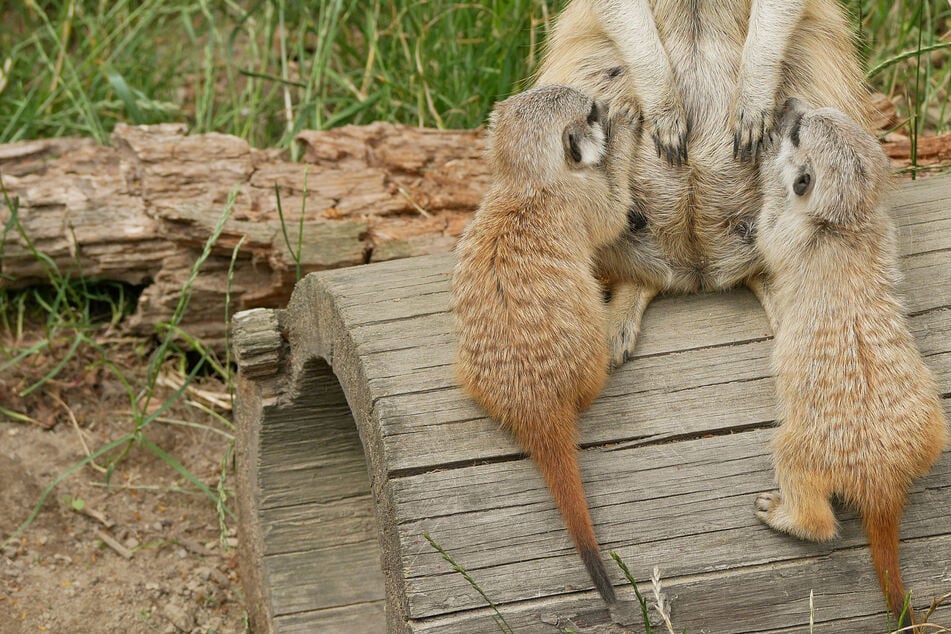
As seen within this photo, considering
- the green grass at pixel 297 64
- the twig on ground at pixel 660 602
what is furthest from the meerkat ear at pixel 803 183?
the green grass at pixel 297 64

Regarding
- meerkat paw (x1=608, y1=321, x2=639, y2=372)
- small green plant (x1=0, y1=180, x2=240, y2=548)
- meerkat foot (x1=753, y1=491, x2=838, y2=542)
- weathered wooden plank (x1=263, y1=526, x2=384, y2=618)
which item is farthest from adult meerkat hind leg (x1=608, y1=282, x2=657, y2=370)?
small green plant (x1=0, y1=180, x2=240, y2=548)

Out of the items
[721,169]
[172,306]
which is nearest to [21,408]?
[172,306]

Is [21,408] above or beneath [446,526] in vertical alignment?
beneath

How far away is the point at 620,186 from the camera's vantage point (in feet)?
8.79

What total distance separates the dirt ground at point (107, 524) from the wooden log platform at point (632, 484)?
121 cm

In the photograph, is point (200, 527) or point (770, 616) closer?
point (770, 616)

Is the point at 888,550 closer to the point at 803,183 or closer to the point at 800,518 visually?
the point at 800,518

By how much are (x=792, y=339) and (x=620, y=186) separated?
0.58 metres

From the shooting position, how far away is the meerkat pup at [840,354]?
2178 millimetres

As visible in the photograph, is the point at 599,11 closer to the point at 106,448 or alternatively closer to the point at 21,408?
the point at 106,448

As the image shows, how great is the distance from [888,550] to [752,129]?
1.07m

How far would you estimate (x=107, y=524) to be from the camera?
371 centimetres

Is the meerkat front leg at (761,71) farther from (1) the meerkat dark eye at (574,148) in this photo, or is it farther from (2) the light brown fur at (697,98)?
(1) the meerkat dark eye at (574,148)

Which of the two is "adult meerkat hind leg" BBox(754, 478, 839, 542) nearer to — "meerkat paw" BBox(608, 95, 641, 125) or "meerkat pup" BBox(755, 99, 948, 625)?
"meerkat pup" BBox(755, 99, 948, 625)
